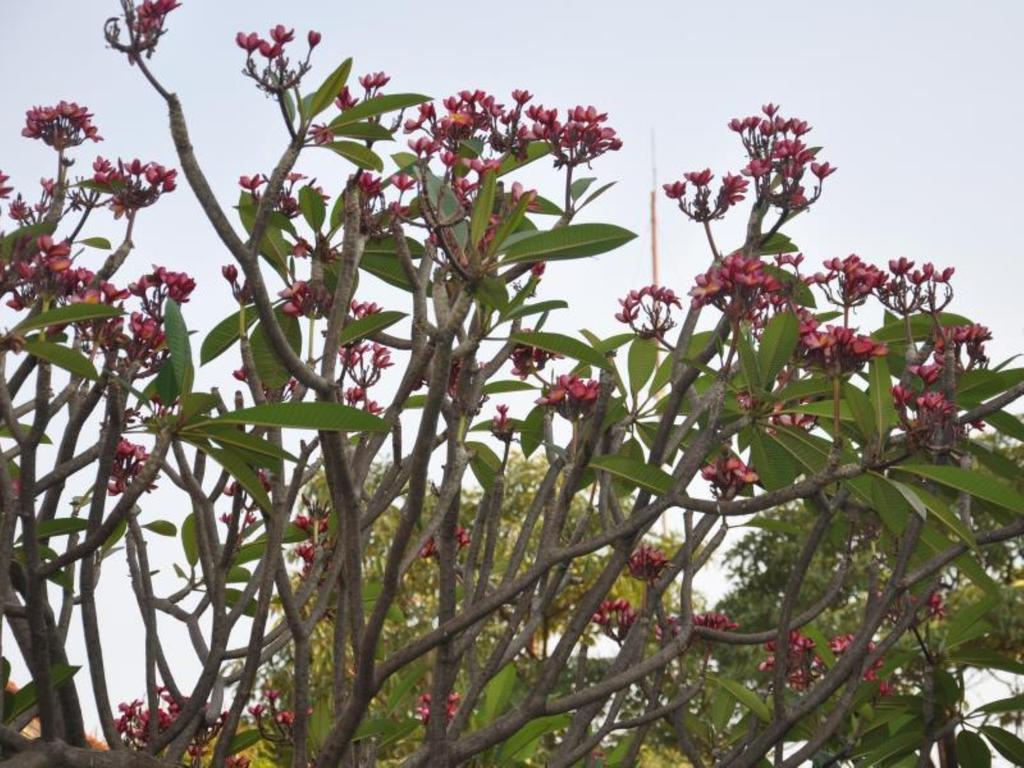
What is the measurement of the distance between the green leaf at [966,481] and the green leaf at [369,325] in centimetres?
109

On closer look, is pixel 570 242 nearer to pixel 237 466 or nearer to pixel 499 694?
pixel 237 466

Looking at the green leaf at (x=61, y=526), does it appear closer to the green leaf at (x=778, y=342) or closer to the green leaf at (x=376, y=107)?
the green leaf at (x=376, y=107)

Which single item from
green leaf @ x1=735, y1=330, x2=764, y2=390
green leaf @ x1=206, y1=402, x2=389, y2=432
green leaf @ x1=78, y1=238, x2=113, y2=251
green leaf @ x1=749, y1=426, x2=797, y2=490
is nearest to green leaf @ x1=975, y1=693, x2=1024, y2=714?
green leaf @ x1=749, y1=426, x2=797, y2=490

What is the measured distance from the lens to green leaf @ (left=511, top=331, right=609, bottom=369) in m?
2.49

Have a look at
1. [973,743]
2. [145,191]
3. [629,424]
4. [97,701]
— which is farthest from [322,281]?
[973,743]

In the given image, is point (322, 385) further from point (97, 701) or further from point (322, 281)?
point (97, 701)

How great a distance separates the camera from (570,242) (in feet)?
7.63

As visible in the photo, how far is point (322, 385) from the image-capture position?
2320 millimetres

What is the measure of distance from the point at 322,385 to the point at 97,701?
107 cm

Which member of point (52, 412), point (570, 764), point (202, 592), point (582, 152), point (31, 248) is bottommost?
point (570, 764)

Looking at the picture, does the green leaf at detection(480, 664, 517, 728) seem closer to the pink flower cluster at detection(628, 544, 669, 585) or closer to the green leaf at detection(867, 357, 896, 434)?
the pink flower cluster at detection(628, 544, 669, 585)

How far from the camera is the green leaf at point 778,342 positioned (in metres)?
2.50

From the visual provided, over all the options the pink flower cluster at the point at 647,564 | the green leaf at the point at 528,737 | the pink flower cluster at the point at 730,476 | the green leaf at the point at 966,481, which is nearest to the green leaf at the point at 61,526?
the green leaf at the point at 528,737

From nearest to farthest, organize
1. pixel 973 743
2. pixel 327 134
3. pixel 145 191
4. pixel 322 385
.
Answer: pixel 322 385, pixel 327 134, pixel 145 191, pixel 973 743
